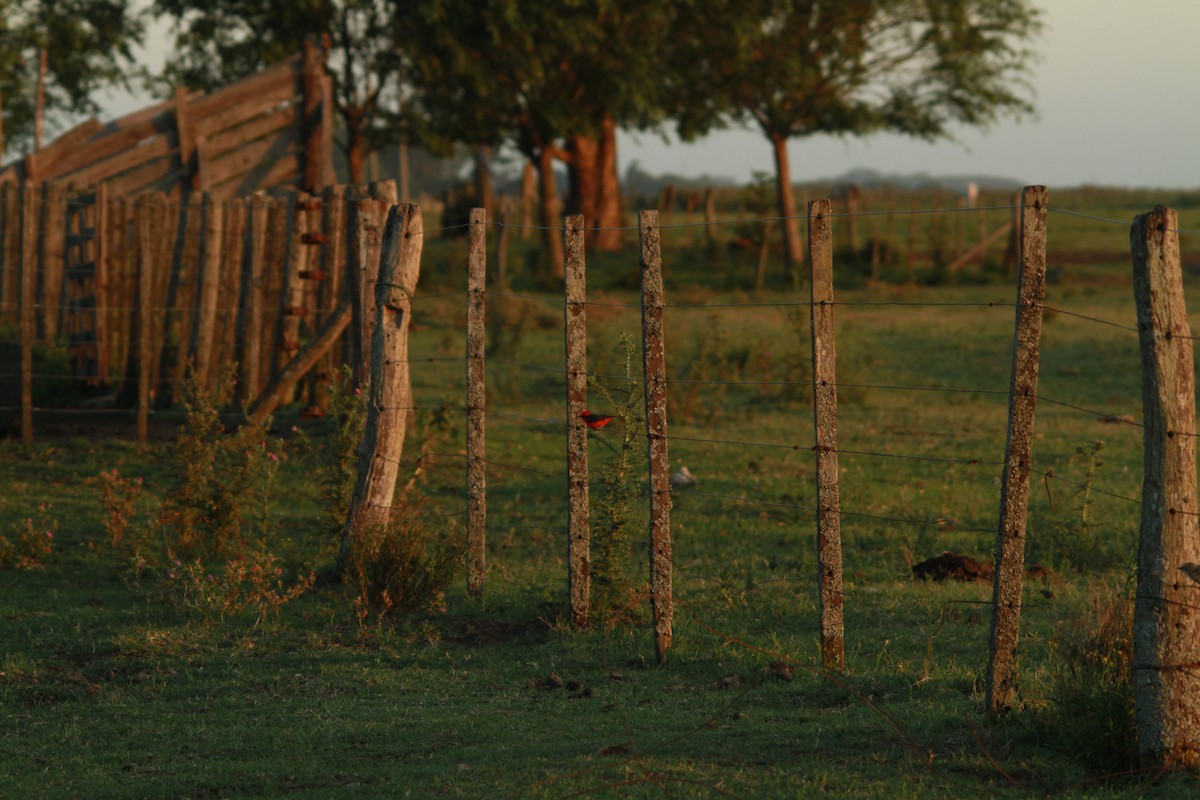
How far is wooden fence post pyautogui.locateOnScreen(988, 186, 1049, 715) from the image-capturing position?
5.26m

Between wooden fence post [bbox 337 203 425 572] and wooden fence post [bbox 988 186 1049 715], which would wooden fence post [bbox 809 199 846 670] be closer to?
wooden fence post [bbox 988 186 1049 715]

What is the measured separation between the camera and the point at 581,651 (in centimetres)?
676

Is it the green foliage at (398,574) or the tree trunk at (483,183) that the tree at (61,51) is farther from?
the green foliage at (398,574)

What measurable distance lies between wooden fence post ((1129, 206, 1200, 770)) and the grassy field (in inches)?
7.9

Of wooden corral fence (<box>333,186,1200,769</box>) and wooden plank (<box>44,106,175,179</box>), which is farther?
wooden plank (<box>44,106,175,179</box>)

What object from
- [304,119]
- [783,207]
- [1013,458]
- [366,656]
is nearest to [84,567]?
[366,656]

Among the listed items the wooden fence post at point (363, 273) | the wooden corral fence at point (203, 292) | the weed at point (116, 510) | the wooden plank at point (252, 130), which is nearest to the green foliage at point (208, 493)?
the weed at point (116, 510)

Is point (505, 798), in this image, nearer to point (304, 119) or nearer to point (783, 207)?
point (304, 119)

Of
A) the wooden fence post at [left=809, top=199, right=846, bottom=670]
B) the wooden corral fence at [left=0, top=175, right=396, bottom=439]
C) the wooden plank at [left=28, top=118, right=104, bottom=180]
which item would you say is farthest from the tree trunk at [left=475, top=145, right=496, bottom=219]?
the wooden fence post at [left=809, top=199, right=846, bottom=670]

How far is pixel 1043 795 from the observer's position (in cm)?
472

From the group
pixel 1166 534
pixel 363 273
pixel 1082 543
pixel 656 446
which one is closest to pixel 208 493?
pixel 363 273

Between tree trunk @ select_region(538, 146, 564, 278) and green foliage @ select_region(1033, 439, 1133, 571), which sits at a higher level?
tree trunk @ select_region(538, 146, 564, 278)

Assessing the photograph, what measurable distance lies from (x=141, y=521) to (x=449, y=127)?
1960 cm

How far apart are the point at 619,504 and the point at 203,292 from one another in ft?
21.4
